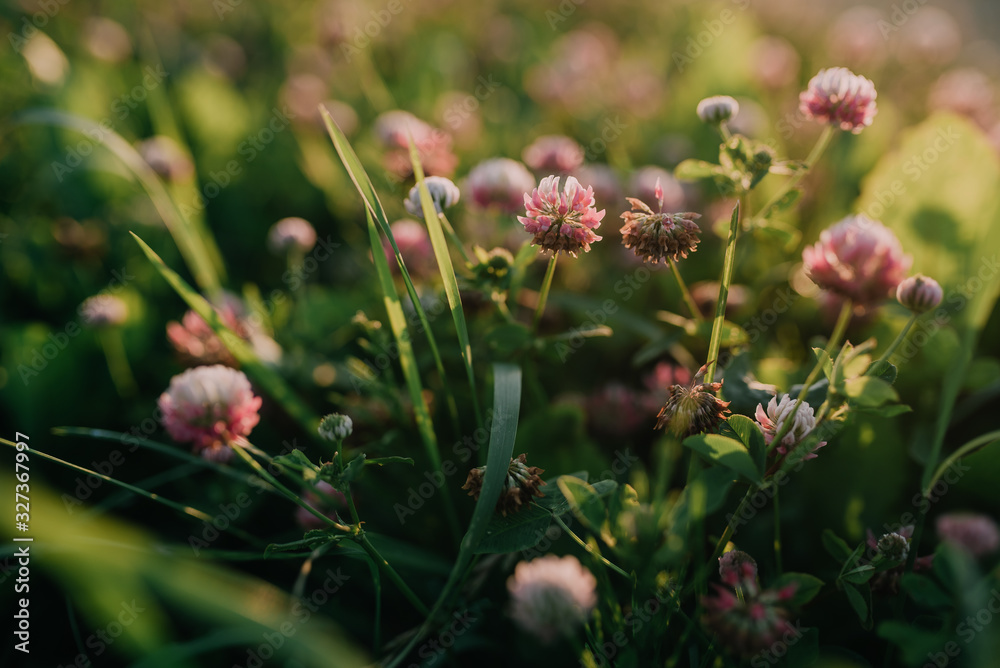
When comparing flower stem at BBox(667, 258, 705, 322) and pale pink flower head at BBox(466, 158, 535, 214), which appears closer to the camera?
flower stem at BBox(667, 258, 705, 322)

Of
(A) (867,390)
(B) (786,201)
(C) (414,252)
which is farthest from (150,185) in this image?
(A) (867,390)

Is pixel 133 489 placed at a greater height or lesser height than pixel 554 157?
lesser

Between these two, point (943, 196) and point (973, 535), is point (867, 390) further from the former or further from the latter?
point (943, 196)

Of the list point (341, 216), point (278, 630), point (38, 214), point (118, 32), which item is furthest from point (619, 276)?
point (118, 32)

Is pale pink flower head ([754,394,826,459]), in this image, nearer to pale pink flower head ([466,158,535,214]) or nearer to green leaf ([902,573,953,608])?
green leaf ([902,573,953,608])

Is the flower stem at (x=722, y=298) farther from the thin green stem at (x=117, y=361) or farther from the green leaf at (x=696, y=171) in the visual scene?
the thin green stem at (x=117, y=361)

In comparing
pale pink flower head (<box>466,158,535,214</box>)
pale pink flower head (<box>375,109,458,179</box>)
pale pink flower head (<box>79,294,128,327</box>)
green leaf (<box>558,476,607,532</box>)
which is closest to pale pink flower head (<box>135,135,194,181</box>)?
pale pink flower head (<box>79,294,128,327</box>)

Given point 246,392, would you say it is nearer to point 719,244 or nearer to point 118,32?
point 719,244
